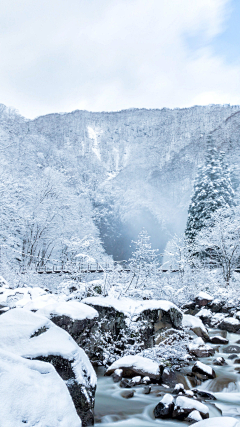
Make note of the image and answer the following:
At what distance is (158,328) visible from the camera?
8.21 m

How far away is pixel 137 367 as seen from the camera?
6.36m

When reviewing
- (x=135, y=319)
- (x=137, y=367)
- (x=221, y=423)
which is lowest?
(x=137, y=367)

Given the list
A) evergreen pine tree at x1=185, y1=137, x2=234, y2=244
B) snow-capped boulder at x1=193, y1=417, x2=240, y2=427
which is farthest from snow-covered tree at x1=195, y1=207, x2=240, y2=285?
snow-capped boulder at x1=193, y1=417, x2=240, y2=427

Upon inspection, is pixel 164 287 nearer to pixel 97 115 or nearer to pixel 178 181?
pixel 178 181

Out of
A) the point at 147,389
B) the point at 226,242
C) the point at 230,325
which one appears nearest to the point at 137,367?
the point at 147,389

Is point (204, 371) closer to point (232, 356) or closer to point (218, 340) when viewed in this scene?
point (232, 356)

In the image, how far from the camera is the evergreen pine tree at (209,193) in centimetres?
2484

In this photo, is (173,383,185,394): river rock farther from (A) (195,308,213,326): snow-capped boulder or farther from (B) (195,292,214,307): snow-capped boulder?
(B) (195,292,214,307): snow-capped boulder

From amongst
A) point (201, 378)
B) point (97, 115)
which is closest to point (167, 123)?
point (97, 115)

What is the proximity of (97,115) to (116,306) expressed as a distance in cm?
8533

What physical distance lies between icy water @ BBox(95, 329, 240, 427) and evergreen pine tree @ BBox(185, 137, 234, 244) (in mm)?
18068

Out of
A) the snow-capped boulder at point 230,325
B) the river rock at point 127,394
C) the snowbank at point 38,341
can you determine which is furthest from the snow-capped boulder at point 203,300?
the snowbank at point 38,341

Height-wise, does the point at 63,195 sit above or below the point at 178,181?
below

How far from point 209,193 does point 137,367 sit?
21731 mm
